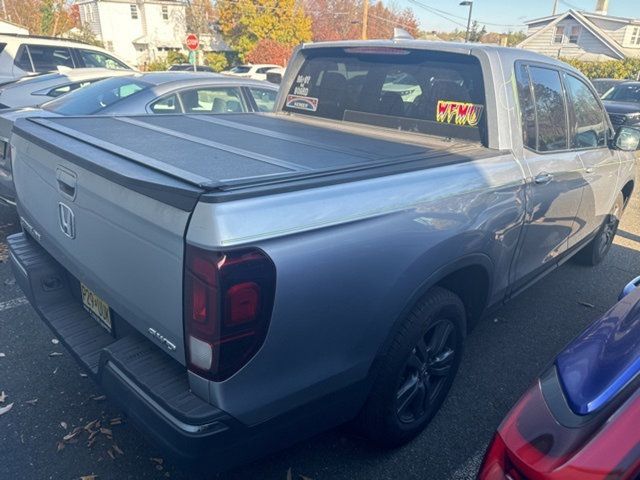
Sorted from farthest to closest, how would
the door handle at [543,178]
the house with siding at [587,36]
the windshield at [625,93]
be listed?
1. the house with siding at [587,36]
2. the windshield at [625,93]
3. the door handle at [543,178]

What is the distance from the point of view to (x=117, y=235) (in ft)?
6.02

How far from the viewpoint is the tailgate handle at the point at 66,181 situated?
80.1 inches

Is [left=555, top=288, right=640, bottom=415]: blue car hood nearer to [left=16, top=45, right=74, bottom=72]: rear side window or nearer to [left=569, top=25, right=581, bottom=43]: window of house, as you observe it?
[left=16, top=45, right=74, bottom=72]: rear side window

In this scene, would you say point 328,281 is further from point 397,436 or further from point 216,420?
point 397,436

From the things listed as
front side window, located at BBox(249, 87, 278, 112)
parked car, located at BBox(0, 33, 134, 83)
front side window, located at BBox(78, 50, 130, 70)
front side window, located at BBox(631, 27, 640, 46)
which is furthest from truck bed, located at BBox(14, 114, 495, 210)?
front side window, located at BBox(631, 27, 640, 46)

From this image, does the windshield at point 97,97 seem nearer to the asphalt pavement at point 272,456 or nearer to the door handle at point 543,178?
the asphalt pavement at point 272,456

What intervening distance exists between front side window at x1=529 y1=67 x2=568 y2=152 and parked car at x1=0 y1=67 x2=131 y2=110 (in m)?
5.65

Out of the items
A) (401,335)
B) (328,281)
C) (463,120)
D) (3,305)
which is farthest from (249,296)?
(3,305)

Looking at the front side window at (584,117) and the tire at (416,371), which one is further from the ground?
the front side window at (584,117)

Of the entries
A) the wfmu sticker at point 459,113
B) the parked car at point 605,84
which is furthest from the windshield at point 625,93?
the wfmu sticker at point 459,113

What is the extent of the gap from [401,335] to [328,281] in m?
0.65

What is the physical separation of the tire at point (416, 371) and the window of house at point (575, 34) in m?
44.9

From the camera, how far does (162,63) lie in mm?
35062

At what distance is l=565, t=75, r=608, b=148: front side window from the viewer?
3.61m
